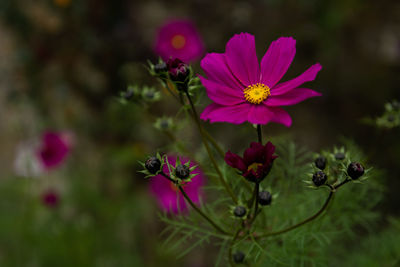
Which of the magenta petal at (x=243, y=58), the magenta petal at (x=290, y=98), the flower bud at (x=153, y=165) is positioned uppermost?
the magenta petal at (x=243, y=58)

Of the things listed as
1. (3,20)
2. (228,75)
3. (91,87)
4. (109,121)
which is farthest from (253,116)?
(3,20)

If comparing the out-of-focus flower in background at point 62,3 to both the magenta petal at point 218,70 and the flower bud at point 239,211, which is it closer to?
the magenta petal at point 218,70

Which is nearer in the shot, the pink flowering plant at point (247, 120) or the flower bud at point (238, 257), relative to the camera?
the pink flowering plant at point (247, 120)

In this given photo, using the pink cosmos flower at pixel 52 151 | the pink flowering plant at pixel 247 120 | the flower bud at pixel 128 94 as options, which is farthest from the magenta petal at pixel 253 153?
the pink cosmos flower at pixel 52 151

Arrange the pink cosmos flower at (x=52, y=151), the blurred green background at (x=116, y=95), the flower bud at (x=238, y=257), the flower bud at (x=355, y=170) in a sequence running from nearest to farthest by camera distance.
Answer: the flower bud at (x=355, y=170), the flower bud at (x=238, y=257), the pink cosmos flower at (x=52, y=151), the blurred green background at (x=116, y=95)

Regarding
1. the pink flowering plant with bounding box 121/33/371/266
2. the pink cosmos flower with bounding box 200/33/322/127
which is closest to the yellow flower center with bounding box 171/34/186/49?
the pink flowering plant with bounding box 121/33/371/266

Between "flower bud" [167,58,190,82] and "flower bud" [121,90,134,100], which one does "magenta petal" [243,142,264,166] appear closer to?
"flower bud" [167,58,190,82]

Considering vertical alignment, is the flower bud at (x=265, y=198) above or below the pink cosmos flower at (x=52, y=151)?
below
